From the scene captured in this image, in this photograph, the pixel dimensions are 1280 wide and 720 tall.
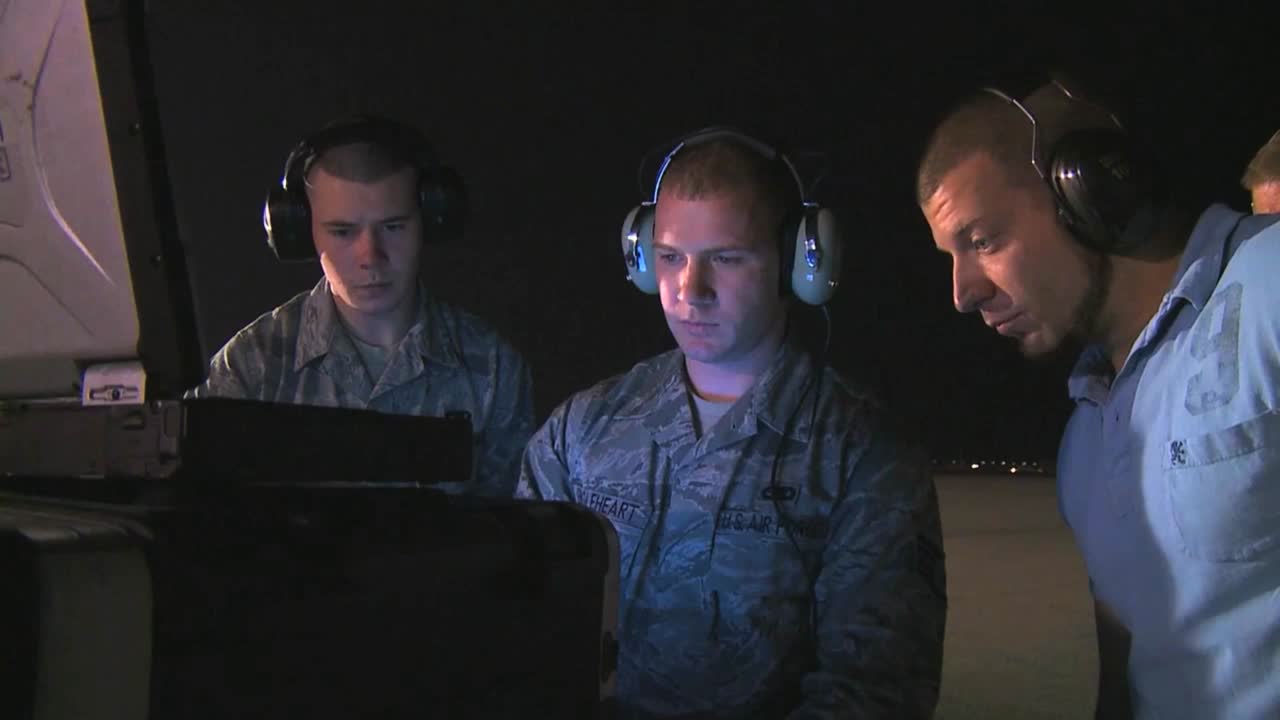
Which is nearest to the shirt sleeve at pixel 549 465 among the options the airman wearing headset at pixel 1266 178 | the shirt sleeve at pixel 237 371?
the shirt sleeve at pixel 237 371

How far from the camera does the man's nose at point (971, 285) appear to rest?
137cm

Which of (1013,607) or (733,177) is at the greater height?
(733,177)

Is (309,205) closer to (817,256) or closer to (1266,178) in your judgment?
(817,256)

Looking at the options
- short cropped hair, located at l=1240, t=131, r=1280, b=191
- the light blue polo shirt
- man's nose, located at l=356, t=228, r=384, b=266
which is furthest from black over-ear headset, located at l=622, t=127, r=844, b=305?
short cropped hair, located at l=1240, t=131, r=1280, b=191

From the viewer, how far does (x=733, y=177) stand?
4.52ft

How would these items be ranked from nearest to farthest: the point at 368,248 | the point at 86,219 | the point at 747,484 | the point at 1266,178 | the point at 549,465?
the point at 86,219 < the point at 747,484 < the point at 549,465 < the point at 368,248 < the point at 1266,178

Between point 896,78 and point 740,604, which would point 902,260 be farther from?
point 740,604

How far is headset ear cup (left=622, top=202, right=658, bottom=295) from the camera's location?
1.40m

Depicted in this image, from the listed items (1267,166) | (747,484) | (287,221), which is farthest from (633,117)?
(747,484)

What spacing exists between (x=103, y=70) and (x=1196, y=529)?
3.54ft

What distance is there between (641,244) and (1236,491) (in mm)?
748

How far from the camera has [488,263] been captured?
117 inches

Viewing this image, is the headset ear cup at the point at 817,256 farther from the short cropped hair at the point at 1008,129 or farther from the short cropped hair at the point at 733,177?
the short cropped hair at the point at 1008,129

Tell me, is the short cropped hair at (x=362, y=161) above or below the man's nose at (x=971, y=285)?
above
